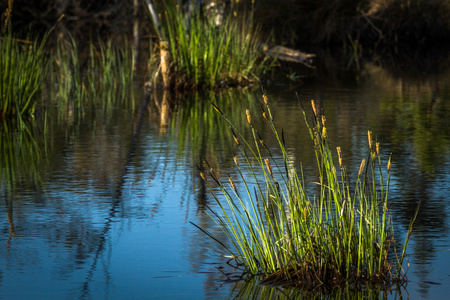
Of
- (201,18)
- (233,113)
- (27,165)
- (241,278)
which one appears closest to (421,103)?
(233,113)

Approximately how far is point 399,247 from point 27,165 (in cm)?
387

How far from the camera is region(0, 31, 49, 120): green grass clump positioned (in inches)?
389

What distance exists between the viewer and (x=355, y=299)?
4.12m

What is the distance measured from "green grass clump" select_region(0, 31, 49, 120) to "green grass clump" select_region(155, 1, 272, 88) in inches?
137

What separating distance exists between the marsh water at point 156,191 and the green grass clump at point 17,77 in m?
0.33

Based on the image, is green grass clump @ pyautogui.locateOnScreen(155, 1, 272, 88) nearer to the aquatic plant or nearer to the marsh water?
the aquatic plant

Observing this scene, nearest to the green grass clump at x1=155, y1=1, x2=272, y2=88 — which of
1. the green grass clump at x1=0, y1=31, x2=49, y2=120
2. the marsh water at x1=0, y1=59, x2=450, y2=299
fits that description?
the marsh water at x1=0, y1=59, x2=450, y2=299

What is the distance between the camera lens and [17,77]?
9945 mm

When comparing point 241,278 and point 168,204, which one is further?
point 168,204

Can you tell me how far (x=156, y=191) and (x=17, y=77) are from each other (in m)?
3.86

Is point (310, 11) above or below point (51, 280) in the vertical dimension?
above

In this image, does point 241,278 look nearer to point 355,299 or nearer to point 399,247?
point 355,299

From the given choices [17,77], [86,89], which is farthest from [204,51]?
[17,77]

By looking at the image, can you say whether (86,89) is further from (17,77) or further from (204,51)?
(17,77)
